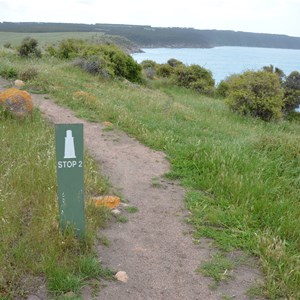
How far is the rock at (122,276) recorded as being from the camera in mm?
3607

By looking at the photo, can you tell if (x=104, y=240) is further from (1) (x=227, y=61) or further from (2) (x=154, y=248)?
(1) (x=227, y=61)

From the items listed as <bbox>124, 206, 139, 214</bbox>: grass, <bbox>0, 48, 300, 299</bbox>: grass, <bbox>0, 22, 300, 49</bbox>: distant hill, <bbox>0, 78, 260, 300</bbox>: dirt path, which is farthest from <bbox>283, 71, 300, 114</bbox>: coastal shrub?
<bbox>0, 22, 300, 49</bbox>: distant hill

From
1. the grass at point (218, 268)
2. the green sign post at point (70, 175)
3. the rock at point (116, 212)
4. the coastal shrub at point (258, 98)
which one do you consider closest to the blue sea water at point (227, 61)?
the coastal shrub at point (258, 98)

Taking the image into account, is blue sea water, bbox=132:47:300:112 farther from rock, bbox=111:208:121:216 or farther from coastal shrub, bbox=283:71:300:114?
rock, bbox=111:208:121:216

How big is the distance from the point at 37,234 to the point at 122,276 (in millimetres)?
882

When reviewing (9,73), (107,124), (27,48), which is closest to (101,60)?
(27,48)

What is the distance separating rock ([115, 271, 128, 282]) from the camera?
3.61 m

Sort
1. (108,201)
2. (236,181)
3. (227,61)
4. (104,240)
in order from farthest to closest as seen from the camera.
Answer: (227,61) → (236,181) → (108,201) → (104,240)

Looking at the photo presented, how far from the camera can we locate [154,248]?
4.17 metres

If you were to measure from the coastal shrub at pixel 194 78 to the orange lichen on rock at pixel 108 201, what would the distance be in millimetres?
20141

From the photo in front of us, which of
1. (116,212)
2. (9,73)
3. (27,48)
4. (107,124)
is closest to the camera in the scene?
(116,212)

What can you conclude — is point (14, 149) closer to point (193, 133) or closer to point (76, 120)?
point (76, 120)

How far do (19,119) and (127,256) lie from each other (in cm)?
482

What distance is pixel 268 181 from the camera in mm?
5828
